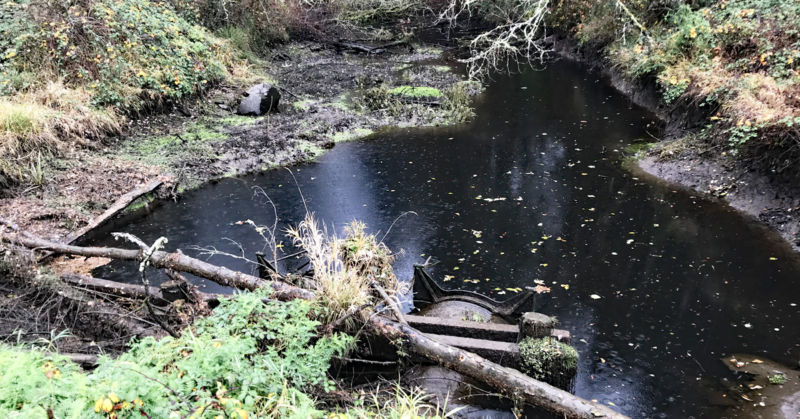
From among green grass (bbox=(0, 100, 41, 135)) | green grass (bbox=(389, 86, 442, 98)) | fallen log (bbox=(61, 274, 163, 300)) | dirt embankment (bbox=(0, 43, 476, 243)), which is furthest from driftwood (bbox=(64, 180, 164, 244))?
green grass (bbox=(389, 86, 442, 98))

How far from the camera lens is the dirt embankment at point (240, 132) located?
7.93 metres

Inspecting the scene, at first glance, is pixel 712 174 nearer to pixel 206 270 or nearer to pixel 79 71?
pixel 206 270

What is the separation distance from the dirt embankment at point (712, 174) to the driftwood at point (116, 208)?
9.11 meters

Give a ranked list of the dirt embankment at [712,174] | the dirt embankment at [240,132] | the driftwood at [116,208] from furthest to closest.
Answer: the dirt embankment at [240,132] → the dirt embankment at [712,174] → the driftwood at [116,208]

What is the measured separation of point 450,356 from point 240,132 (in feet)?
29.9

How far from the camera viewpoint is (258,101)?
12352 mm

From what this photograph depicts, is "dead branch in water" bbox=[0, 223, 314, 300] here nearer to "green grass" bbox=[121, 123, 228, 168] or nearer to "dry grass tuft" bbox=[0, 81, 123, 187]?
"dry grass tuft" bbox=[0, 81, 123, 187]

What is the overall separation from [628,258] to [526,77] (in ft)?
35.5

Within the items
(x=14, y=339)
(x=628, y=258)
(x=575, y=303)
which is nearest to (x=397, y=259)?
(x=575, y=303)

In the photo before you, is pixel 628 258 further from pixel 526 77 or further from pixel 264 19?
pixel 264 19

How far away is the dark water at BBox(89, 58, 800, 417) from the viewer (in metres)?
4.93

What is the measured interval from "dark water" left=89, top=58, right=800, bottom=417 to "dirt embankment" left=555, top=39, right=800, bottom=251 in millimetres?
322

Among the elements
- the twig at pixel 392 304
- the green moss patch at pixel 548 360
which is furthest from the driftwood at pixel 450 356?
the green moss patch at pixel 548 360

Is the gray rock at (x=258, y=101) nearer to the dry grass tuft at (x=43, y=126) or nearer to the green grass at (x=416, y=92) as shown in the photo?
the dry grass tuft at (x=43, y=126)
